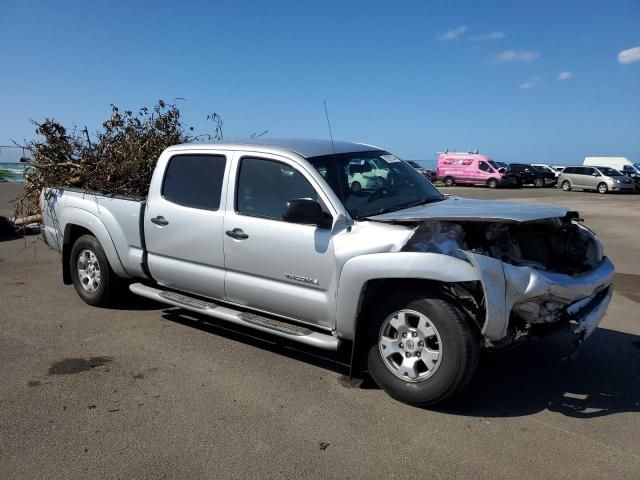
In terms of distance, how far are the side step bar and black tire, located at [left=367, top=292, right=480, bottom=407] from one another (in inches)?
19.5

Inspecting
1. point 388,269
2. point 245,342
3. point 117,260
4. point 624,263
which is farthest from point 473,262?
point 624,263

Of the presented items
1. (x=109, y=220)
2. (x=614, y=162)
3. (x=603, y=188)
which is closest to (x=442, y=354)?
(x=109, y=220)

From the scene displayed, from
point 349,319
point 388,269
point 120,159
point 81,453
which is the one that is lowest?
point 81,453

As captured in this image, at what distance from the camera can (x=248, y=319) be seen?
4566 mm

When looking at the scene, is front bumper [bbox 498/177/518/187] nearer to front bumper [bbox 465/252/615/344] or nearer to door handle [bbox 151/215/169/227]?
door handle [bbox 151/215/169/227]

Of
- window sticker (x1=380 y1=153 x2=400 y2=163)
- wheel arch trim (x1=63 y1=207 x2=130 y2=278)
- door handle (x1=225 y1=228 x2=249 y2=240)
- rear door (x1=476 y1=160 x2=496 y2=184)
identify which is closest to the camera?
door handle (x1=225 y1=228 x2=249 y2=240)

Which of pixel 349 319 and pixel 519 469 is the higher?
pixel 349 319

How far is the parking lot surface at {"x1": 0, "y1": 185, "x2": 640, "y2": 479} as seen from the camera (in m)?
3.16

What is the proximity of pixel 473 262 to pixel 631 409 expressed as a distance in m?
1.62

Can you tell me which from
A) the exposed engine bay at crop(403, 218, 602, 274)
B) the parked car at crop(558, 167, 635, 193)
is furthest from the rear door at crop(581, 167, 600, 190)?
the exposed engine bay at crop(403, 218, 602, 274)

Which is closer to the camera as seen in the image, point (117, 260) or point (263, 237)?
point (263, 237)

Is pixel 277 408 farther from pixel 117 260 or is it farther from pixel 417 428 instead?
pixel 117 260

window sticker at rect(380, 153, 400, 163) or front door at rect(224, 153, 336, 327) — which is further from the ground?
window sticker at rect(380, 153, 400, 163)

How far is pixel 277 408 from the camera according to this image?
3.86m
